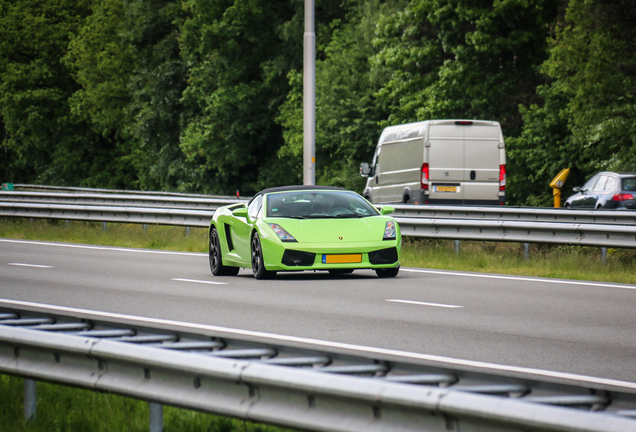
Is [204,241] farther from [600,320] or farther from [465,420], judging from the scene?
[465,420]

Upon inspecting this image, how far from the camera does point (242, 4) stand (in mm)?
51938

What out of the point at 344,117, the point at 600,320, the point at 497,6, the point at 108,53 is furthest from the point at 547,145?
the point at 108,53

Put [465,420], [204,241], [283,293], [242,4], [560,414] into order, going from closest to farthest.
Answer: [560,414] < [465,420] < [283,293] < [204,241] < [242,4]

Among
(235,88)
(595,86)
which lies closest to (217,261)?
(595,86)

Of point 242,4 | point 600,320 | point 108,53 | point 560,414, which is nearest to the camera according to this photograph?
point 560,414

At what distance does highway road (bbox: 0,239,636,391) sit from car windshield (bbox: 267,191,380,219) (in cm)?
89

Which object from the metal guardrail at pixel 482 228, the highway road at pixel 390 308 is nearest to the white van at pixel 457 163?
the metal guardrail at pixel 482 228

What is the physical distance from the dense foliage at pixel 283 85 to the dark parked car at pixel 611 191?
453 centimetres

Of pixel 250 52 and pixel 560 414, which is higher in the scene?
pixel 250 52

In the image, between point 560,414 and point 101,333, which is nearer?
point 560,414

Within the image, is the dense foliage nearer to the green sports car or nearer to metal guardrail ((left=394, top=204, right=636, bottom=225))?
metal guardrail ((left=394, top=204, right=636, bottom=225))

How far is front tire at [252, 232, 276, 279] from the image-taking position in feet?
45.1

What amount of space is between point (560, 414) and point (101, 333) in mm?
2928

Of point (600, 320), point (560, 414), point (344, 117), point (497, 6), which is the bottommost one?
point (600, 320)
